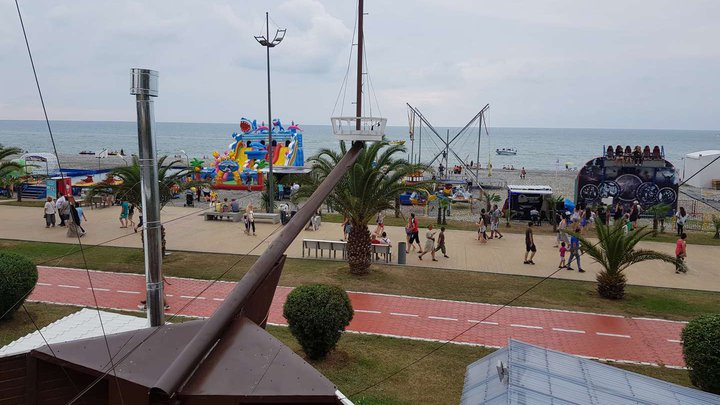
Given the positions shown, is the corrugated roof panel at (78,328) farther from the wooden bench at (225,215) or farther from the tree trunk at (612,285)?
the wooden bench at (225,215)

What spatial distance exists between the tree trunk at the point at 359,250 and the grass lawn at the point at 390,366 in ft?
15.0

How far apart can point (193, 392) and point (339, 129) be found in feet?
13.7

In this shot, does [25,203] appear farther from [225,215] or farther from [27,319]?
[27,319]

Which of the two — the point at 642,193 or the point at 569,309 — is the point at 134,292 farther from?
the point at 642,193

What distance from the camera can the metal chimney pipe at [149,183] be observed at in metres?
6.29

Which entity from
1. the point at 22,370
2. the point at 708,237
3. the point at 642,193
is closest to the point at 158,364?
the point at 22,370

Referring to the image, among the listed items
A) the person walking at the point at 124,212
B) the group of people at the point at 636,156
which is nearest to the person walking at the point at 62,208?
the person walking at the point at 124,212

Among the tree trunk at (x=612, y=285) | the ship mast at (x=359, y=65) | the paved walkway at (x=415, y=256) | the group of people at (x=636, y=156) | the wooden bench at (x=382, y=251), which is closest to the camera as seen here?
the ship mast at (x=359, y=65)

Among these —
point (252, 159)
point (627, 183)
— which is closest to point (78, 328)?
point (627, 183)

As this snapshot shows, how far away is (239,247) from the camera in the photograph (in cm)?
1911

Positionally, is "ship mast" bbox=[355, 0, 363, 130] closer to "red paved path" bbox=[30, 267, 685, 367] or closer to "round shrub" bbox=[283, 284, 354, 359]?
"round shrub" bbox=[283, 284, 354, 359]

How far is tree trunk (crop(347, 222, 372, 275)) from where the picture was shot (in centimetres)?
1581

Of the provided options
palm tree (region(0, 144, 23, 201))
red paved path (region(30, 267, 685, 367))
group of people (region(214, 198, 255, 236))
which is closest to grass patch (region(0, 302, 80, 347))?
red paved path (region(30, 267, 685, 367))

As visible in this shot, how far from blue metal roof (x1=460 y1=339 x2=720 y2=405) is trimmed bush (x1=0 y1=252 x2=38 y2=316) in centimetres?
892
